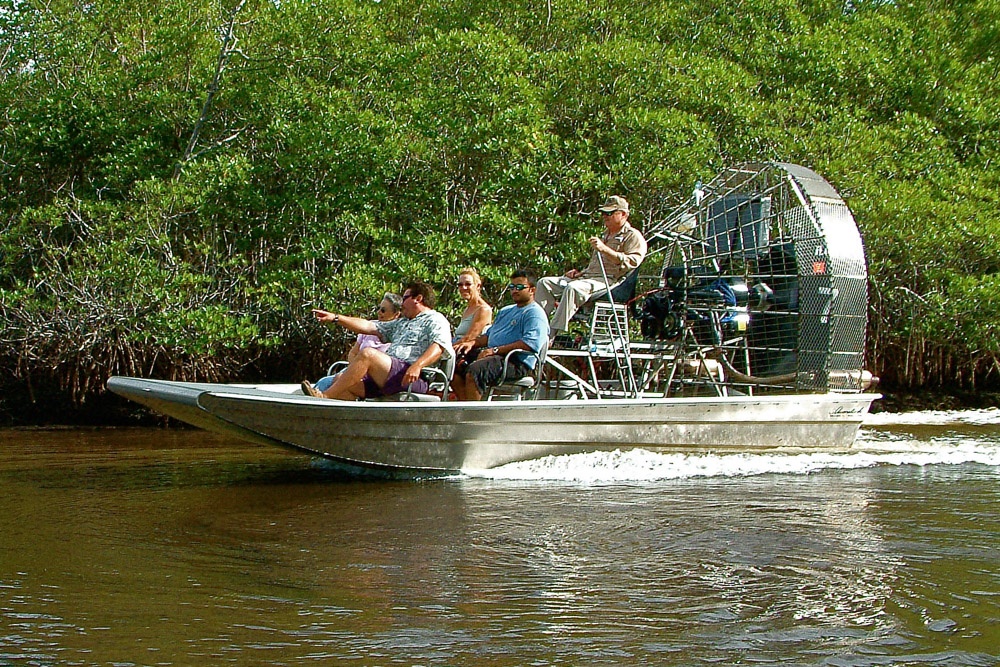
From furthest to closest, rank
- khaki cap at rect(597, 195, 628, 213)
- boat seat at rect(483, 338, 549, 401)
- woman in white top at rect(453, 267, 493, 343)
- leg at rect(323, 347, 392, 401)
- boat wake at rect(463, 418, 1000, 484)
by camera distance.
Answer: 1. khaki cap at rect(597, 195, 628, 213)
2. woman in white top at rect(453, 267, 493, 343)
3. boat wake at rect(463, 418, 1000, 484)
4. boat seat at rect(483, 338, 549, 401)
5. leg at rect(323, 347, 392, 401)

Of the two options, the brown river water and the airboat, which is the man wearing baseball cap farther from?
the brown river water

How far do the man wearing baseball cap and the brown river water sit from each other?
4.77ft

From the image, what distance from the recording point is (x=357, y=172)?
1496 centimetres

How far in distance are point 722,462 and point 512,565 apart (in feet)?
13.7

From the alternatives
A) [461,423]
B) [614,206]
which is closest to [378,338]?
[461,423]

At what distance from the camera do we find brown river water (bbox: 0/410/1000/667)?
4.57 meters

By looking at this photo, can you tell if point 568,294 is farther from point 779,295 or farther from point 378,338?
point 779,295

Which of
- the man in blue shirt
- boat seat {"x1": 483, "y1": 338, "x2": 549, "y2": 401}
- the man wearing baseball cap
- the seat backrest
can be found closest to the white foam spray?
boat seat {"x1": 483, "y1": 338, "x2": 549, "y2": 401}

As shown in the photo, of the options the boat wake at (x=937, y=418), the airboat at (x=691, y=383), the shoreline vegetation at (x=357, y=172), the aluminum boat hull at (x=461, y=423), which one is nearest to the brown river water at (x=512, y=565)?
the aluminum boat hull at (x=461, y=423)

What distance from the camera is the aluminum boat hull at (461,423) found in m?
8.20

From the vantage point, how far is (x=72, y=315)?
14.1m

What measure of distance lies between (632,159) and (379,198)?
3.44 meters

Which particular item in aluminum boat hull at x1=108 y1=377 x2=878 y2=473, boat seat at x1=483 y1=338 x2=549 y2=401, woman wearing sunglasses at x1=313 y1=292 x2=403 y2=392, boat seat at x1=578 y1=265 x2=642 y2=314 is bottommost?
aluminum boat hull at x1=108 y1=377 x2=878 y2=473

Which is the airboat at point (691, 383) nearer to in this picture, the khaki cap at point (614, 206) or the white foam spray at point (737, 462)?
the white foam spray at point (737, 462)
